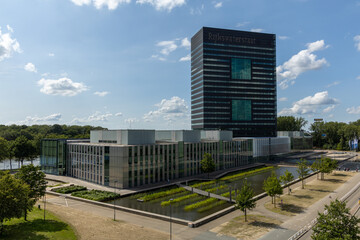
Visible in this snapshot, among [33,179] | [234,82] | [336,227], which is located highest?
[234,82]

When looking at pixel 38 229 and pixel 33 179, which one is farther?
pixel 33 179

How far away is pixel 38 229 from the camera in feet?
117

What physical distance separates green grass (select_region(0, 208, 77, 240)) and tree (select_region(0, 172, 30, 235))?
202cm

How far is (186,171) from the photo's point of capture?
248 ft

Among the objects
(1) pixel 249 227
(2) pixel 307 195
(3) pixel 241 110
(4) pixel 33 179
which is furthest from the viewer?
(3) pixel 241 110

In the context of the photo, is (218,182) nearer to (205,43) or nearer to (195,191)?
(195,191)

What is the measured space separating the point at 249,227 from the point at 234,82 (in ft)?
425

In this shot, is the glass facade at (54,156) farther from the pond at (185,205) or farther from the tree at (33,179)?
the pond at (185,205)

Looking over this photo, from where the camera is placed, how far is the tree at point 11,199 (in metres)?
32.3

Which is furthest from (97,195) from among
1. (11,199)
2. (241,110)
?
(241,110)

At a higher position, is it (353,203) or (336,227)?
(336,227)

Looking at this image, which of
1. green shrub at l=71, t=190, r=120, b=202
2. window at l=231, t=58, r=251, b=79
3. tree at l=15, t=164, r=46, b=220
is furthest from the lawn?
window at l=231, t=58, r=251, b=79

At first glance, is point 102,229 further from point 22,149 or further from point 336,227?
point 22,149

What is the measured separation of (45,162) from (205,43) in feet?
372
